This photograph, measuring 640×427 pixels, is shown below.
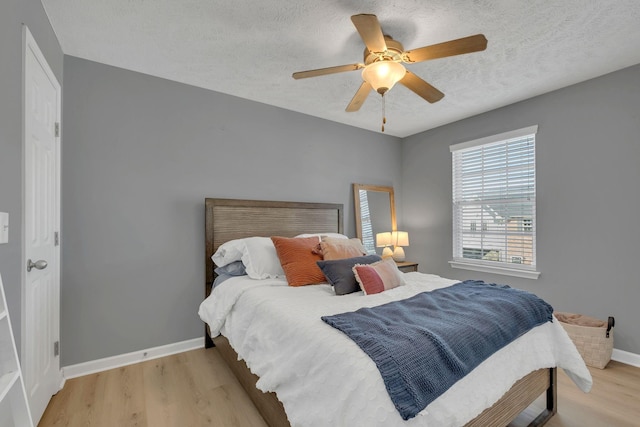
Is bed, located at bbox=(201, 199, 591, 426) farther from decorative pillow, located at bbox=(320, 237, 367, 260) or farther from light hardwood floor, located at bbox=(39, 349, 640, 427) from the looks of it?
decorative pillow, located at bbox=(320, 237, 367, 260)

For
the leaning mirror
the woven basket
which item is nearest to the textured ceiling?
the leaning mirror

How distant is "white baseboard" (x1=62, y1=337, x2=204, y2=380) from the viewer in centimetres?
238

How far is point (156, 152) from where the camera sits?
8.96 ft

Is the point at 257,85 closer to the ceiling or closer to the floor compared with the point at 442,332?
closer to the ceiling

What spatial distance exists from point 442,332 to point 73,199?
9.06ft

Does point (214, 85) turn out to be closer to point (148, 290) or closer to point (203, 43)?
point (203, 43)

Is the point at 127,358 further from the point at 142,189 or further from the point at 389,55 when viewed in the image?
the point at 389,55

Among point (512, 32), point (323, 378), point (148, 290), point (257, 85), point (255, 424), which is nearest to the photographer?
point (323, 378)

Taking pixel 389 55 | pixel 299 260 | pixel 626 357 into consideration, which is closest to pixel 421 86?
pixel 389 55

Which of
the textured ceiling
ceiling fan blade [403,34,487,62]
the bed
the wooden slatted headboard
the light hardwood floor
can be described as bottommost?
the light hardwood floor

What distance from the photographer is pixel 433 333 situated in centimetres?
136

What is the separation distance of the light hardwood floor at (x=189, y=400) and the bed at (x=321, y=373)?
0.12m

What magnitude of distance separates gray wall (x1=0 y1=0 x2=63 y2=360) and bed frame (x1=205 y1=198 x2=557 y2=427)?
1.29m

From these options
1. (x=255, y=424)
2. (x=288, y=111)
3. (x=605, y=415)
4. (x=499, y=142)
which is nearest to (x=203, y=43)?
(x=288, y=111)
